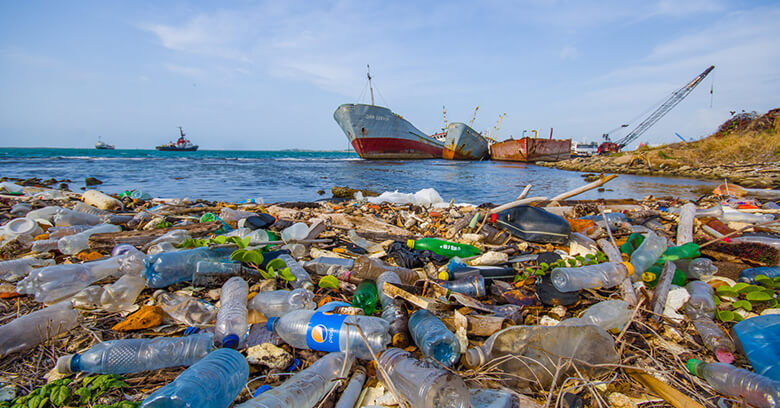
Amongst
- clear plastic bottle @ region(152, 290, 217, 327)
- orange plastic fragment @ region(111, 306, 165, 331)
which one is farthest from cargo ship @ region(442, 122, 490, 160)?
orange plastic fragment @ region(111, 306, 165, 331)

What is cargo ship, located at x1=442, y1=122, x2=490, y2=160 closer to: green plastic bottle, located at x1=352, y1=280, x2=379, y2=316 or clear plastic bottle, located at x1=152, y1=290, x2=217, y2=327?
green plastic bottle, located at x1=352, y1=280, x2=379, y2=316

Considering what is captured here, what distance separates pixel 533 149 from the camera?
27484 millimetres

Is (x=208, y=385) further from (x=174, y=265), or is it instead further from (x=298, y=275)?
(x=174, y=265)

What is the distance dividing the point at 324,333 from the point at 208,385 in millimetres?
460

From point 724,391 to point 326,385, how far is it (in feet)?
5.08

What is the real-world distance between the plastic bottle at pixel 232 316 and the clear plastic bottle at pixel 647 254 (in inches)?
97.7

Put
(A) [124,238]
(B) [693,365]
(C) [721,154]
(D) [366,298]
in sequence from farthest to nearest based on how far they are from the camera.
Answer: (C) [721,154]
(A) [124,238]
(D) [366,298]
(B) [693,365]

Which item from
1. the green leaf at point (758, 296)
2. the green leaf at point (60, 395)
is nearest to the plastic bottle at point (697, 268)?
the green leaf at point (758, 296)

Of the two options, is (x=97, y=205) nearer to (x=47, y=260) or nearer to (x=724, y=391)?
(x=47, y=260)

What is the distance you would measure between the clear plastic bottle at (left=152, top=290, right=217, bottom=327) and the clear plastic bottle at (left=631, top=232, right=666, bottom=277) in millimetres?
2718

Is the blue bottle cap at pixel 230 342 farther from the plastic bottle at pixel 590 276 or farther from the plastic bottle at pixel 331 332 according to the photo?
the plastic bottle at pixel 590 276

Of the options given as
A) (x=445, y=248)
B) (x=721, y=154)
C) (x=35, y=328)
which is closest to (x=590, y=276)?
(x=445, y=248)

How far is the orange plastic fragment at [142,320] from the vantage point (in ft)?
4.79

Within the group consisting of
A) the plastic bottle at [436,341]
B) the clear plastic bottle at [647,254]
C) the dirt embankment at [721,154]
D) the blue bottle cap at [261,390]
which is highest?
the dirt embankment at [721,154]
